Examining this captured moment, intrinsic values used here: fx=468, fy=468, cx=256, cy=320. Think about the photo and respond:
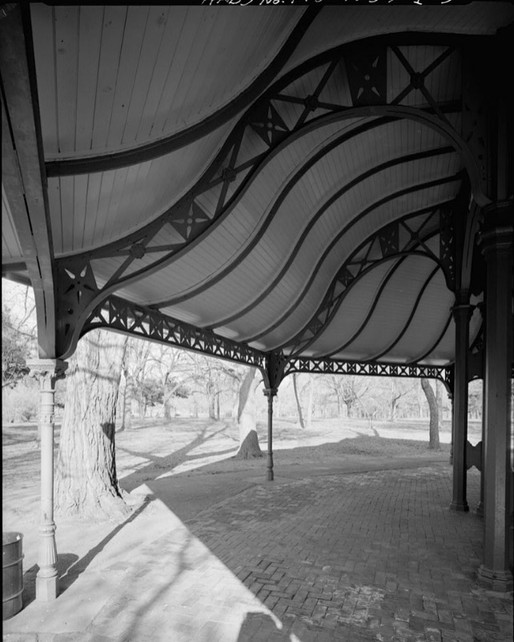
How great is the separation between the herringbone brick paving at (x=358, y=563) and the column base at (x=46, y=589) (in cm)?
267

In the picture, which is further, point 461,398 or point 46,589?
point 461,398

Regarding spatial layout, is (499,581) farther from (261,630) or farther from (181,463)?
(181,463)

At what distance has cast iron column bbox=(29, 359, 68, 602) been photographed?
21.6 ft

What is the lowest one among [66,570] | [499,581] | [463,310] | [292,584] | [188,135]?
[66,570]

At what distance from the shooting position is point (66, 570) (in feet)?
25.1

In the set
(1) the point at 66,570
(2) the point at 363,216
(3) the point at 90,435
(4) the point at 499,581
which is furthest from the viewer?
(2) the point at 363,216

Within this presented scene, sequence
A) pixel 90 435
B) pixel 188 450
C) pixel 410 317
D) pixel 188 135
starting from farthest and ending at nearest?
pixel 188 450 < pixel 410 317 < pixel 90 435 < pixel 188 135

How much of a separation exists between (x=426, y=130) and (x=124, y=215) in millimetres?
6179

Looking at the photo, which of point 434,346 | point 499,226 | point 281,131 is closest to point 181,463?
point 434,346

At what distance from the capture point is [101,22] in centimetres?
391

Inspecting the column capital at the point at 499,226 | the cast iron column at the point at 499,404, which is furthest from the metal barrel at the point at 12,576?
the column capital at the point at 499,226

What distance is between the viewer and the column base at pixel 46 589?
6527 millimetres

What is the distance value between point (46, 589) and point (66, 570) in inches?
46.0

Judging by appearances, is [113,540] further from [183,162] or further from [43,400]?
[183,162]
